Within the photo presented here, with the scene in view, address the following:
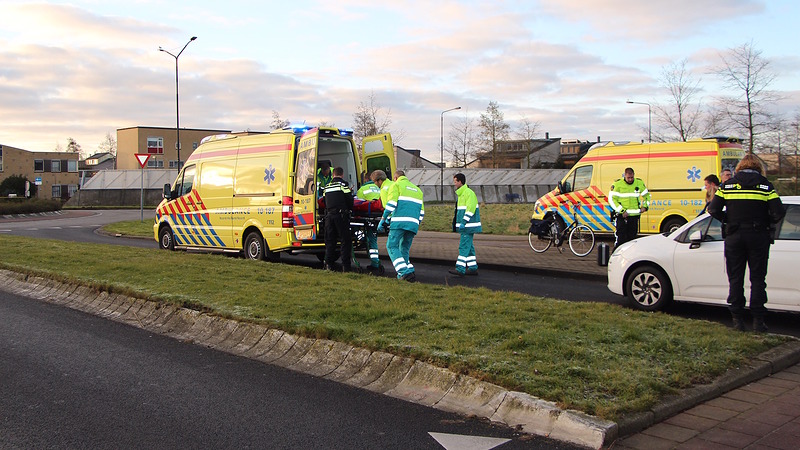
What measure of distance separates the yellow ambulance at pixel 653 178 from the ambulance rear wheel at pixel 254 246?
Answer: 6.87 metres

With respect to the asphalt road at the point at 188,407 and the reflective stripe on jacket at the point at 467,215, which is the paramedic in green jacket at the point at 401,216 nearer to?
the reflective stripe on jacket at the point at 467,215

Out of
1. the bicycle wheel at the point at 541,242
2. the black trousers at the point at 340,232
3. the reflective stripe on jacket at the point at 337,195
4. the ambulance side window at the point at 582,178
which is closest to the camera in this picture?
the reflective stripe on jacket at the point at 337,195

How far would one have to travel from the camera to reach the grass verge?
5055 mm

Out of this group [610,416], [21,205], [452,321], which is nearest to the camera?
[610,416]

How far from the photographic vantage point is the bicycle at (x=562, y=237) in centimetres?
1534

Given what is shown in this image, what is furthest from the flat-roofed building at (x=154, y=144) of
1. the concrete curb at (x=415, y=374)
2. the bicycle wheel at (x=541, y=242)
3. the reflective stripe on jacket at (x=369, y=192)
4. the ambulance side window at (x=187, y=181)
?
the concrete curb at (x=415, y=374)

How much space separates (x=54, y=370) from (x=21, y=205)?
3994cm

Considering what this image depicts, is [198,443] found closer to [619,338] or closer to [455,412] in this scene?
[455,412]

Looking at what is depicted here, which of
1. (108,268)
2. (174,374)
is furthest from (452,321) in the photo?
(108,268)

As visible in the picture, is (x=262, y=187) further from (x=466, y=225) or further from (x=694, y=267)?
(x=694, y=267)

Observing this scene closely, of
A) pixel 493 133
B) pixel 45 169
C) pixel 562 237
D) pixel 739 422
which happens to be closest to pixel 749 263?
pixel 739 422

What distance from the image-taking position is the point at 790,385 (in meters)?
5.45

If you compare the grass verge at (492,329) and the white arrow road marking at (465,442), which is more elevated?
the grass verge at (492,329)

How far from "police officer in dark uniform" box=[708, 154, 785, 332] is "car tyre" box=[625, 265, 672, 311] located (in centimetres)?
145
